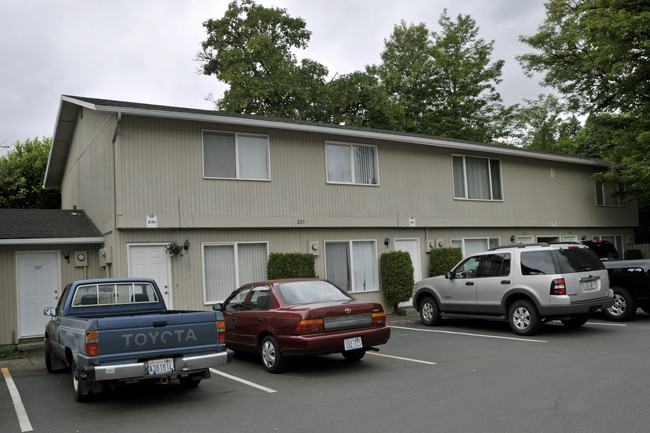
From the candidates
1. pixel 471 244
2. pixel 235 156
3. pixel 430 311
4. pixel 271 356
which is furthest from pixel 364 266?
pixel 271 356

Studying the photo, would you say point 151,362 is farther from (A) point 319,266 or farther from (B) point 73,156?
(B) point 73,156

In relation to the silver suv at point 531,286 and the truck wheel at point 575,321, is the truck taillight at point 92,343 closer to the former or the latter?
the silver suv at point 531,286

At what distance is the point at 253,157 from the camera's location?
14.7 metres

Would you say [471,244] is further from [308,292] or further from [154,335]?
[154,335]

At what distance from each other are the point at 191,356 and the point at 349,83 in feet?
79.4

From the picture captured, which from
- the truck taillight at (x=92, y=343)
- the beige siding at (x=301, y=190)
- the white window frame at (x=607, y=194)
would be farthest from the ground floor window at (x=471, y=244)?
the truck taillight at (x=92, y=343)

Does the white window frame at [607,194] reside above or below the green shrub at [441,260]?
above

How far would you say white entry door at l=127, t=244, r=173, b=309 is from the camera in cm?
1258

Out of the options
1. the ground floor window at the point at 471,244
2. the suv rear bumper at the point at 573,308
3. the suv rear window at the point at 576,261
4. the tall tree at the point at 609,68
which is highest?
the tall tree at the point at 609,68

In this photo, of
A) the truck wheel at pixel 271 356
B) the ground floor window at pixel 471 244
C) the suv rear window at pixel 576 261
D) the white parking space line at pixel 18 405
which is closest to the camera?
the white parking space line at pixel 18 405

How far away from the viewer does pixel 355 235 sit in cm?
1630

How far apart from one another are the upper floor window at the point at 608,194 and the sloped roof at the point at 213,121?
1147 mm

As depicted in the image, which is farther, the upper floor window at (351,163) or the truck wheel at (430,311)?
the upper floor window at (351,163)

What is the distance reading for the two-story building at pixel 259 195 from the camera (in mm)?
12867
